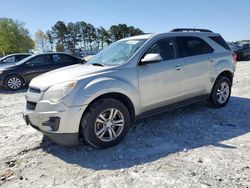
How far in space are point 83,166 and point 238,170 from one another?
2050 mm

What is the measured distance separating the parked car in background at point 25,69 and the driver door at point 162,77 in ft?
21.3

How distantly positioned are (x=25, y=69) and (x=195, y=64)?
25.6ft

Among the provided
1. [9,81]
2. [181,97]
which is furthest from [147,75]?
[9,81]

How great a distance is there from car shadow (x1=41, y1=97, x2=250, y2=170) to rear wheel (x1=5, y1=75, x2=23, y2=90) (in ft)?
22.9

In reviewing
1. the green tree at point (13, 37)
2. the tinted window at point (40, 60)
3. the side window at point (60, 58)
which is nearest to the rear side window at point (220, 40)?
the side window at point (60, 58)

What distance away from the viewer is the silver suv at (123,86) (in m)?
3.95

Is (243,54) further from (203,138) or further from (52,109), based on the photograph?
(52,109)

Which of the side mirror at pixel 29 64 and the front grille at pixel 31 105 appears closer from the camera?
the front grille at pixel 31 105

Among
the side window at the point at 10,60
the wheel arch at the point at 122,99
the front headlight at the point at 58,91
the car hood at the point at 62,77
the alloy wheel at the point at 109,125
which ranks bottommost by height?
the alloy wheel at the point at 109,125

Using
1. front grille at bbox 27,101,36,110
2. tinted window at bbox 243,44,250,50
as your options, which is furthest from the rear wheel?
tinted window at bbox 243,44,250,50

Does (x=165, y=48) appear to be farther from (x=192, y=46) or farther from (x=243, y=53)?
(x=243, y=53)

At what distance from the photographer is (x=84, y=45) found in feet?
302

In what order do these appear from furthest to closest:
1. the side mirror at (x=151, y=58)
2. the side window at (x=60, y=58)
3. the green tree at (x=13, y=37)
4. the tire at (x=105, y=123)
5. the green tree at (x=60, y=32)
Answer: the green tree at (x=60, y=32) → the green tree at (x=13, y=37) → the side window at (x=60, y=58) → the side mirror at (x=151, y=58) → the tire at (x=105, y=123)

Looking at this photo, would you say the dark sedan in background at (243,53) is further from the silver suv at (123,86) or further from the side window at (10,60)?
the silver suv at (123,86)
